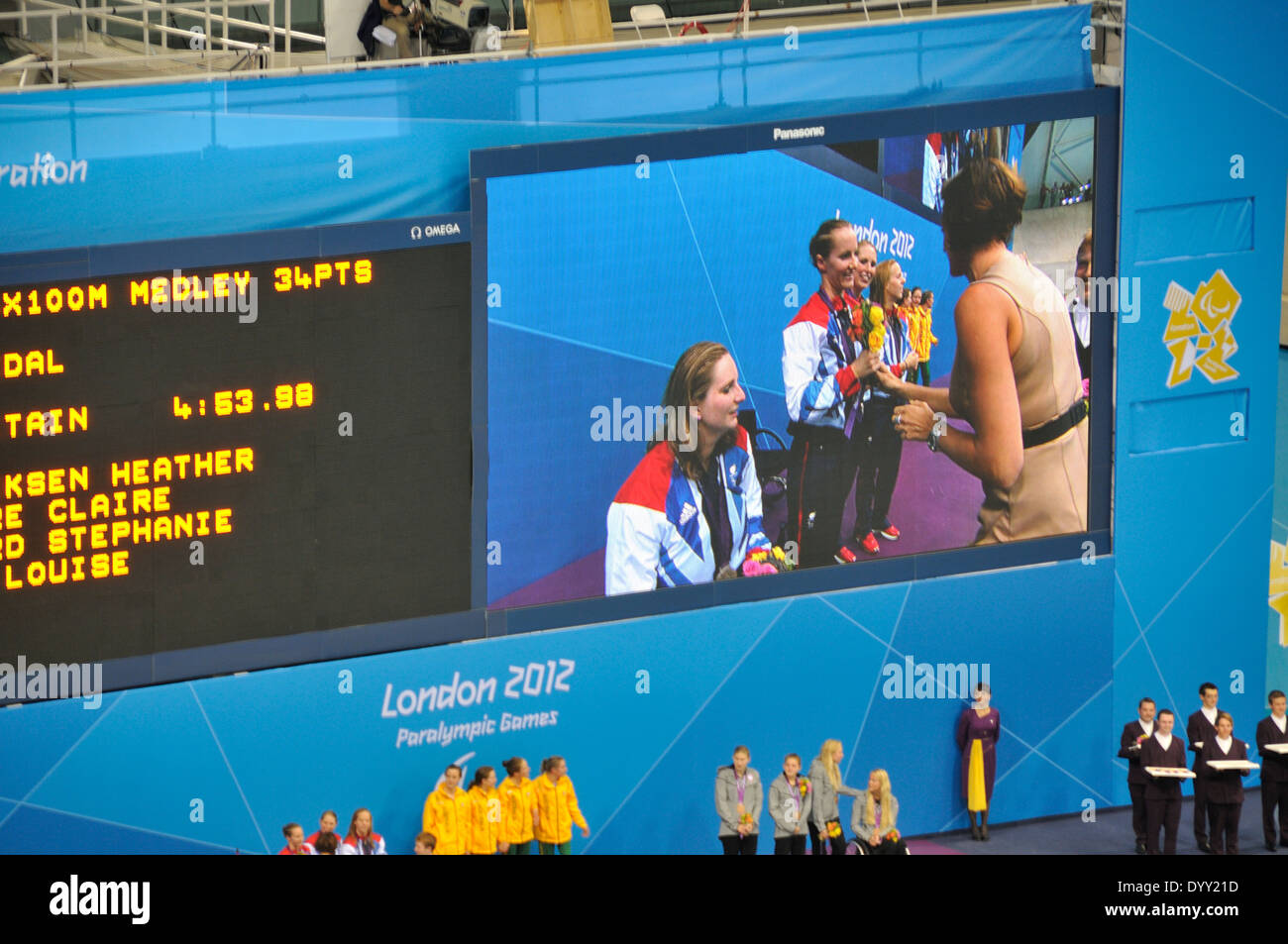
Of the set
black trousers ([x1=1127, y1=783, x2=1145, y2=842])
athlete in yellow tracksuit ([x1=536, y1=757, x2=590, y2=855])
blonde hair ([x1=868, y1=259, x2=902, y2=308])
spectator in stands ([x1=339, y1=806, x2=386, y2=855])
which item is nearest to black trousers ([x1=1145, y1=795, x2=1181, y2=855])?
black trousers ([x1=1127, y1=783, x2=1145, y2=842])

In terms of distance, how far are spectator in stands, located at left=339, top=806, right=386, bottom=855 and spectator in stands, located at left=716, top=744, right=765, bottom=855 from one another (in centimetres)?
189

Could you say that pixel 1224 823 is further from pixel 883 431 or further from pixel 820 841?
pixel 883 431

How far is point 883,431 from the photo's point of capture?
34.0 feet

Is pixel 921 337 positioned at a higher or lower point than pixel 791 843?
higher

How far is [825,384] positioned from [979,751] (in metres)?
2.47

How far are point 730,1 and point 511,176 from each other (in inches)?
520

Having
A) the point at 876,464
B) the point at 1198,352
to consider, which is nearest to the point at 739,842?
the point at 876,464

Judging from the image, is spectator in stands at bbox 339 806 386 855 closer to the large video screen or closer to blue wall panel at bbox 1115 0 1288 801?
the large video screen

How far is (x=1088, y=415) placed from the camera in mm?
10984

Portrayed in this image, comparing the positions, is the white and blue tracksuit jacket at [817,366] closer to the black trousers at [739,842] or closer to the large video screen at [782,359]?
the large video screen at [782,359]

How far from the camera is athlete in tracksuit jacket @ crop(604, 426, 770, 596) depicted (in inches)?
381
